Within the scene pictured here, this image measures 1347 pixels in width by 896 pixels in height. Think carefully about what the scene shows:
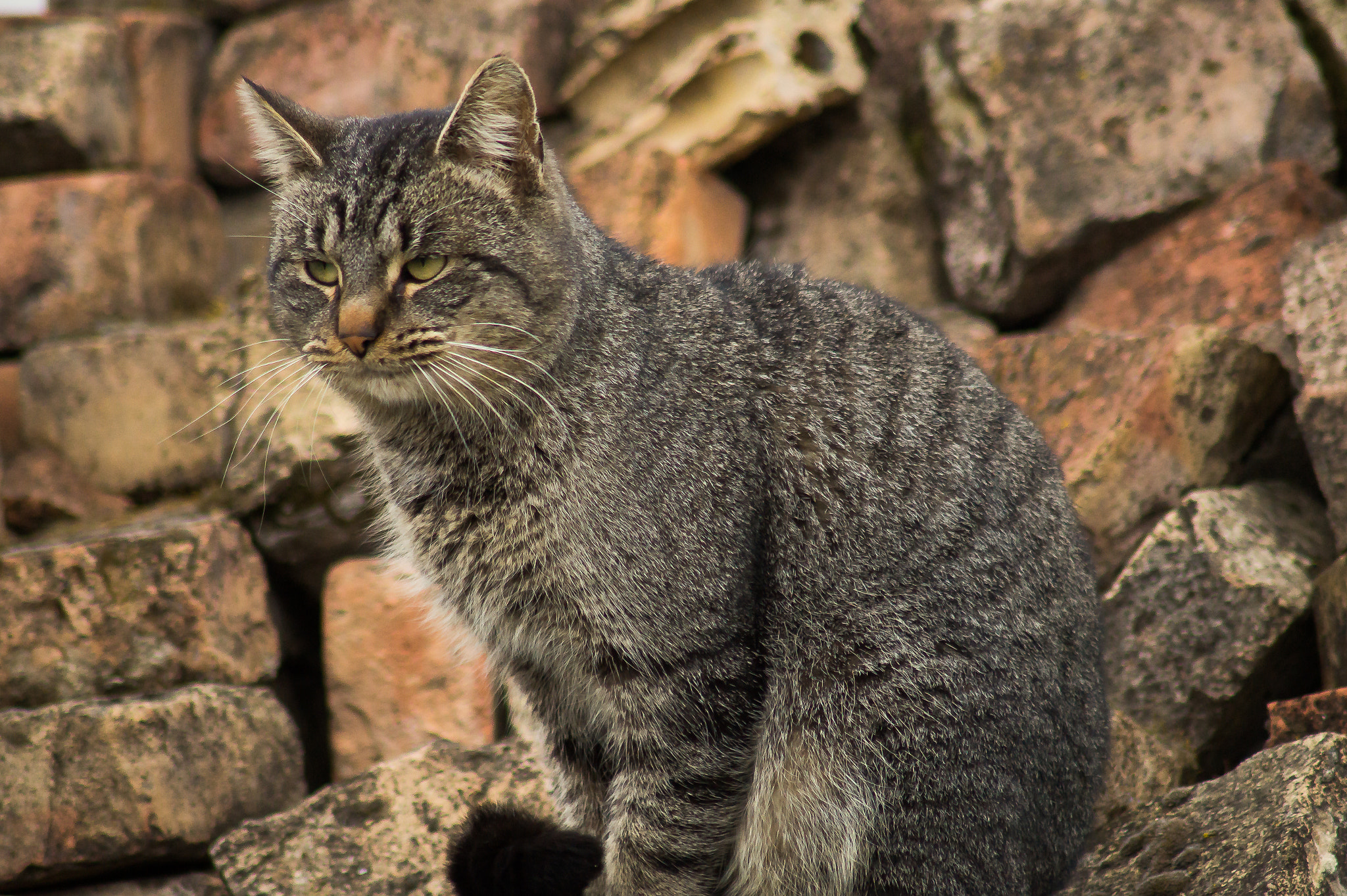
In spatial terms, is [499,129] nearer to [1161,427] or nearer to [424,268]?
[424,268]

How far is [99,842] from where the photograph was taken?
3709 millimetres

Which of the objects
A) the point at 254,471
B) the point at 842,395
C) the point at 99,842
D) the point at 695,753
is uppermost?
the point at 842,395

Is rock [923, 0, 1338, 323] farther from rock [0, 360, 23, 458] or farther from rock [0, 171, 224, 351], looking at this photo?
rock [0, 360, 23, 458]

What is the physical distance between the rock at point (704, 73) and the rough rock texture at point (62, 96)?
218 cm

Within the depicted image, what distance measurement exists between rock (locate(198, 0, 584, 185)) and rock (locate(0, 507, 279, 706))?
235 centimetres

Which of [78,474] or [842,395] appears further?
[78,474]

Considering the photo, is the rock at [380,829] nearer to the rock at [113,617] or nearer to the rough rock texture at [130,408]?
the rock at [113,617]

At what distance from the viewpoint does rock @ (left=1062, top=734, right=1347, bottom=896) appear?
100 inches

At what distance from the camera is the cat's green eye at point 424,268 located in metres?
2.88

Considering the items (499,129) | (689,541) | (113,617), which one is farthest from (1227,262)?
(113,617)

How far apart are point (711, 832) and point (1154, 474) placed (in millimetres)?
2177

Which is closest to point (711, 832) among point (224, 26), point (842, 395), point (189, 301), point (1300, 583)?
point (842, 395)

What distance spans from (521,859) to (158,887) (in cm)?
189

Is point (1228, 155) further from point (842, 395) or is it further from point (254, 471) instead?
point (254, 471)
